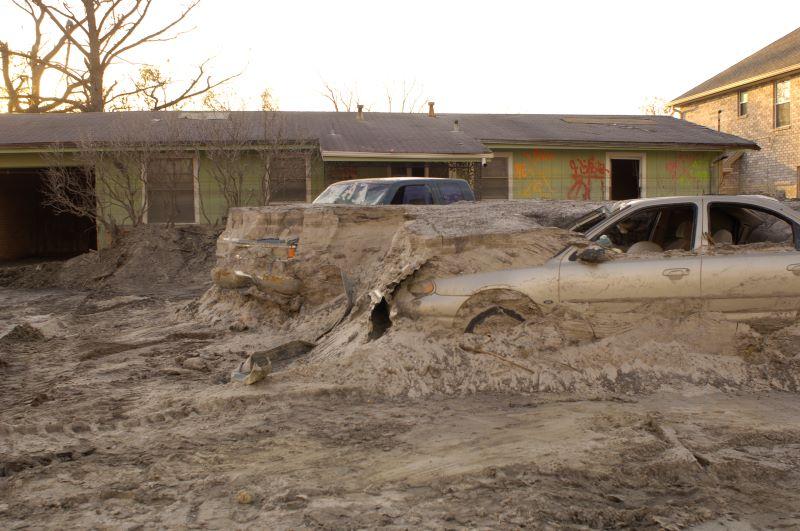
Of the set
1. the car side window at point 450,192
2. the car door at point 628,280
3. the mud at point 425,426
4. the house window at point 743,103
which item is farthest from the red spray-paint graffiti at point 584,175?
the car door at point 628,280

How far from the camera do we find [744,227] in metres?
7.08

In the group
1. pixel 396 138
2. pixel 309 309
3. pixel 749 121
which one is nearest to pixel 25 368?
pixel 309 309

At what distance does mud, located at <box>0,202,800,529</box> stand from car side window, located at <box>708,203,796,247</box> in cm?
87

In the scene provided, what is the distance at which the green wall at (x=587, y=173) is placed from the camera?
67.3 ft

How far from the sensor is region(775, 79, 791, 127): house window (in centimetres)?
2670

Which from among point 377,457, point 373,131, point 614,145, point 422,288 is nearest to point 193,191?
point 373,131

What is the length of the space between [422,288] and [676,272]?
2.24 meters

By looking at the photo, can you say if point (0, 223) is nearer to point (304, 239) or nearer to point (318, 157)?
point (318, 157)

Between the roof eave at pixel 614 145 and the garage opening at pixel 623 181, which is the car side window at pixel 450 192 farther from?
the garage opening at pixel 623 181

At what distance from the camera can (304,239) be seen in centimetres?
927

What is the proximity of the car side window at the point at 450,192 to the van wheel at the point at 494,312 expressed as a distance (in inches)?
197

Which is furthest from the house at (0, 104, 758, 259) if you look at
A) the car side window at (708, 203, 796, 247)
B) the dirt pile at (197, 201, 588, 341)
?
the car side window at (708, 203, 796, 247)

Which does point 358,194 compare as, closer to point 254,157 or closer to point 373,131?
point 254,157

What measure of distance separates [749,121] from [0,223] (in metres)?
27.4
